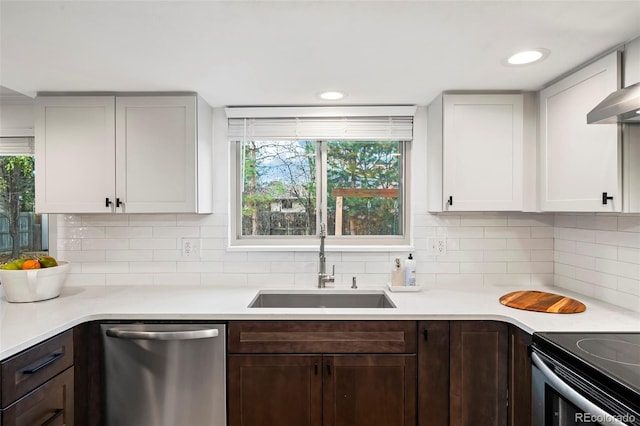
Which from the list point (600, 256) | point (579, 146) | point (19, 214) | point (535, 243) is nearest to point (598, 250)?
point (600, 256)

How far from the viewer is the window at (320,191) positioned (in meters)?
2.65

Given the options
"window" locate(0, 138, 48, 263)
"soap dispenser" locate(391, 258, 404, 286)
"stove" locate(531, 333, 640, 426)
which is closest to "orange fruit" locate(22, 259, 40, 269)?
"window" locate(0, 138, 48, 263)

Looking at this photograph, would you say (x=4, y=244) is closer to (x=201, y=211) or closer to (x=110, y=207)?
(x=110, y=207)

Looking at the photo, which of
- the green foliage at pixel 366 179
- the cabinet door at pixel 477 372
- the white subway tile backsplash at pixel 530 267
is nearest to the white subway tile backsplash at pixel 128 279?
Result: the green foliage at pixel 366 179

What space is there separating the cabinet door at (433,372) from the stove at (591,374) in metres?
0.44

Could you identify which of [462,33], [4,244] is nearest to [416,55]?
[462,33]

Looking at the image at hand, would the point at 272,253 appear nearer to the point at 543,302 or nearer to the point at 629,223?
the point at 543,302

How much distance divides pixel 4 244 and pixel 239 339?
1904 millimetres

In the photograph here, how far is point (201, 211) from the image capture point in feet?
7.69

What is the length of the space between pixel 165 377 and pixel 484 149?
2.14m

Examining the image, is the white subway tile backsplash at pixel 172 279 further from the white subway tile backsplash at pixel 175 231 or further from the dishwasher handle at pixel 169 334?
the dishwasher handle at pixel 169 334

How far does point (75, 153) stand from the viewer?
2227 millimetres

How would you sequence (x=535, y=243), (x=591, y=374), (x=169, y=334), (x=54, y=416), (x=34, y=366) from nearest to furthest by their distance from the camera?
(x=591, y=374)
(x=34, y=366)
(x=54, y=416)
(x=169, y=334)
(x=535, y=243)

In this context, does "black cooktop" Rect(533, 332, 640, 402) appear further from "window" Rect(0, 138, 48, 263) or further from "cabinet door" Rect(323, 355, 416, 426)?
"window" Rect(0, 138, 48, 263)
